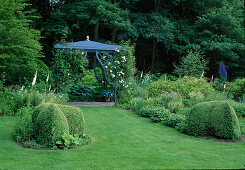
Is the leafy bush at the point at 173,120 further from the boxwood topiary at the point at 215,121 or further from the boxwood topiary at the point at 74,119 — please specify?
the boxwood topiary at the point at 74,119

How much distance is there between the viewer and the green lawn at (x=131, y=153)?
434 cm

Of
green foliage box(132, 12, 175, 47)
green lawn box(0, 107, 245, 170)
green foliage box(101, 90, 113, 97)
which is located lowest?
green lawn box(0, 107, 245, 170)

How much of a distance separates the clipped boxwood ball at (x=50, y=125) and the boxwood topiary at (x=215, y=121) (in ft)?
10.6

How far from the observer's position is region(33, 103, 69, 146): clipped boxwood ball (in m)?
5.32

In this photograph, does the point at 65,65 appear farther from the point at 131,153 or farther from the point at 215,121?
the point at 131,153

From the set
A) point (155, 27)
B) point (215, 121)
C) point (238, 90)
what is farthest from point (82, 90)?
point (155, 27)

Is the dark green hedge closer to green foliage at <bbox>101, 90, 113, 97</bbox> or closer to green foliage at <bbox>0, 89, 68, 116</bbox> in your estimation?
green foliage at <bbox>0, 89, 68, 116</bbox>

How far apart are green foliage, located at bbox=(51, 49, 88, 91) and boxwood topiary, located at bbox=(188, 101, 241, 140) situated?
21.4 ft

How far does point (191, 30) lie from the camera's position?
75.2ft

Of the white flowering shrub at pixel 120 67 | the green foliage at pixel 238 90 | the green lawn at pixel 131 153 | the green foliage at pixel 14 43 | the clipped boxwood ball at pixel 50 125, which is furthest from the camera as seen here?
the green foliage at pixel 238 90

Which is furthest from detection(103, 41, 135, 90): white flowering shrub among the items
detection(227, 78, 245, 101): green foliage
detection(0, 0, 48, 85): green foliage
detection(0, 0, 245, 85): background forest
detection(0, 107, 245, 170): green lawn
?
detection(0, 0, 245, 85): background forest

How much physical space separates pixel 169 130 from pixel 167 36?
15.5 metres

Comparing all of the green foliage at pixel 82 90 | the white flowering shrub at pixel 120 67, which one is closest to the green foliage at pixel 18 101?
the white flowering shrub at pixel 120 67

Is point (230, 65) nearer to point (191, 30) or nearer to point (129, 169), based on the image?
point (191, 30)
